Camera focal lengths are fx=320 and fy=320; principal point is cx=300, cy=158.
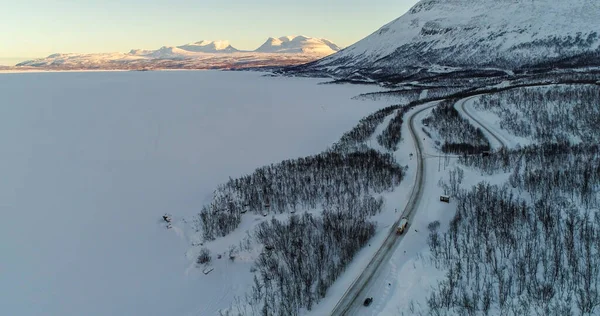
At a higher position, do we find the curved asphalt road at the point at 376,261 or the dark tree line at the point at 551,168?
the dark tree line at the point at 551,168

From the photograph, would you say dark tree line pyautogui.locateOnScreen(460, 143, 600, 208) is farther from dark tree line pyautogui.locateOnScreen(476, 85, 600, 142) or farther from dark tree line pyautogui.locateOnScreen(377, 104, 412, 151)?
dark tree line pyautogui.locateOnScreen(377, 104, 412, 151)

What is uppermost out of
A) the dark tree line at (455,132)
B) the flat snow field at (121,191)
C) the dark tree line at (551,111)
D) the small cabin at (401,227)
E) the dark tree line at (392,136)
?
the dark tree line at (551,111)

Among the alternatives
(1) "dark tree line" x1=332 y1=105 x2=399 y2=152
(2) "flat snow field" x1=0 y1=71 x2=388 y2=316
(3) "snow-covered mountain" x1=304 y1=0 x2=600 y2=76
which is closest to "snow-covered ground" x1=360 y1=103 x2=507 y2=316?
(2) "flat snow field" x1=0 y1=71 x2=388 y2=316

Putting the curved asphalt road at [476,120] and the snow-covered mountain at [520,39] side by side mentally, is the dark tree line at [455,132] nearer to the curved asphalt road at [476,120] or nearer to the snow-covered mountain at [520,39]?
the curved asphalt road at [476,120]

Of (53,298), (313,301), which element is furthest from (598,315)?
(53,298)

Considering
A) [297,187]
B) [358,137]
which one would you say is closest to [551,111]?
[358,137]

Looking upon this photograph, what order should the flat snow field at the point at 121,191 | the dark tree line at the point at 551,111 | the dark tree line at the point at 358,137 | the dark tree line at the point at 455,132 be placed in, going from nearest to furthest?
the flat snow field at the point at 121,191 < the dark tree line at the point at 455,132 < the dark tree line at the point at 551,111 < the dark tree line at the point at 358,137

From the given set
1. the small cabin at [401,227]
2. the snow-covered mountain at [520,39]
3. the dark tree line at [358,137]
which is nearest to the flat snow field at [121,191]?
the dark tree line at [358,137]
